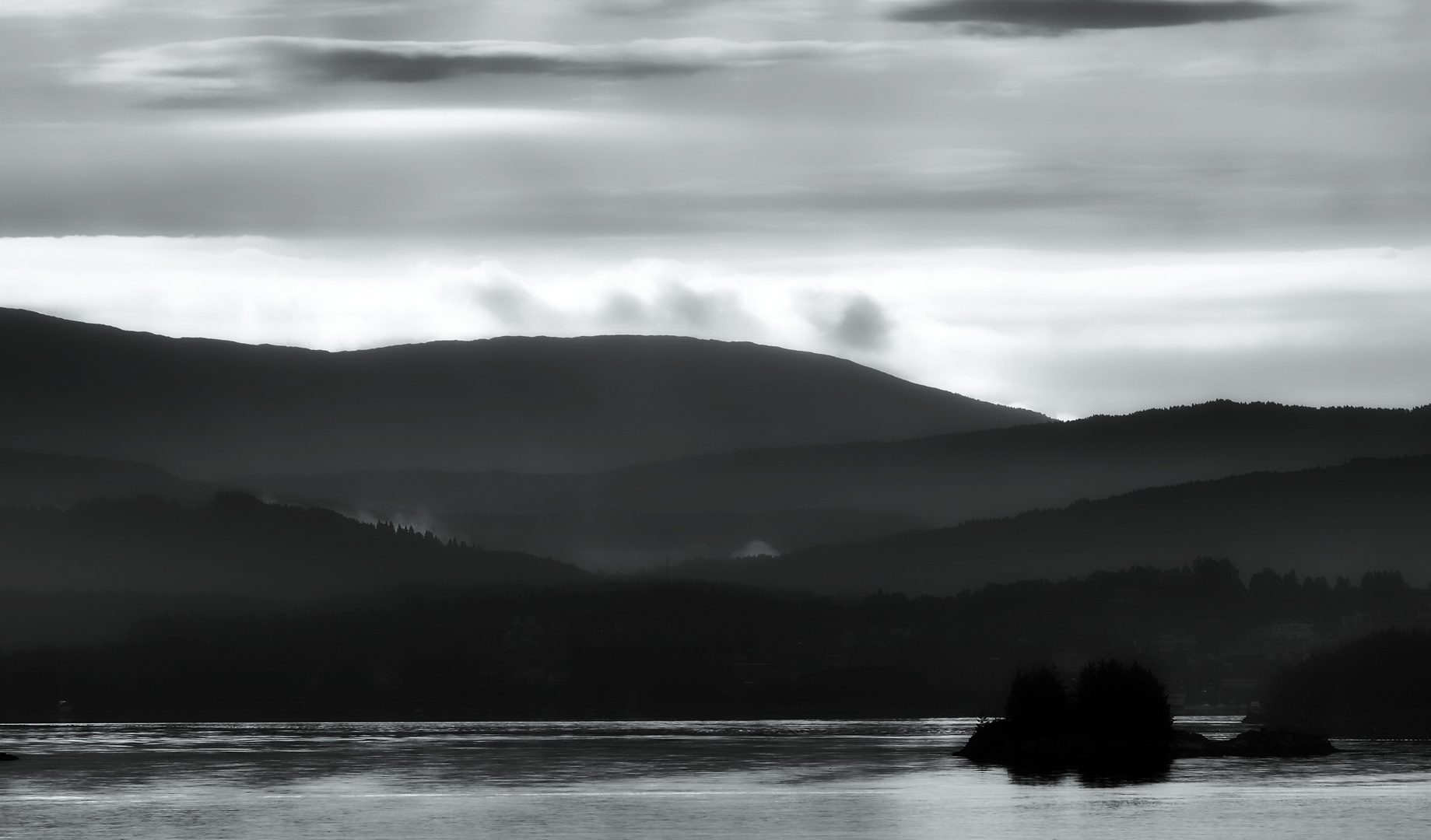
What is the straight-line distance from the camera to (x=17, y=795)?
197m

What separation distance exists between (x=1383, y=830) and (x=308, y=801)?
87836 millimetres

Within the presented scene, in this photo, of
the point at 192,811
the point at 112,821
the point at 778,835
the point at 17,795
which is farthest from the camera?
the point at 17,795

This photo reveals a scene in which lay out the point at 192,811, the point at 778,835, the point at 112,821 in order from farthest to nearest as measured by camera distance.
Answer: the point at 192,811, the point at 112,821, the point at 778,835

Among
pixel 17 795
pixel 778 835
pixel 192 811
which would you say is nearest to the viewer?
pixel 778 835

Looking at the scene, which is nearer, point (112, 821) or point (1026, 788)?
point (112, 821)

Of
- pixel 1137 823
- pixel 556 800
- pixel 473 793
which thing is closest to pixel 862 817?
pixel 1137 823

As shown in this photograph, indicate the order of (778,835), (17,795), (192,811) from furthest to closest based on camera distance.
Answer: (17,795)
(192,811)
(778,835)

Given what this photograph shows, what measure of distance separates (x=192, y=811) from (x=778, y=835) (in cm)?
5355

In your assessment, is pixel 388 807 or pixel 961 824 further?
pixel 388 807

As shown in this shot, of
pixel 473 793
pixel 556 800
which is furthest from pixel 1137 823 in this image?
pixel 473 793

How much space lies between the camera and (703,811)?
175 metres

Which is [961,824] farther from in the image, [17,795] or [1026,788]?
[17,795]

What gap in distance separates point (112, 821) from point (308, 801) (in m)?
24.0

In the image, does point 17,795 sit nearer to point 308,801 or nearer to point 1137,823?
point 308,801
